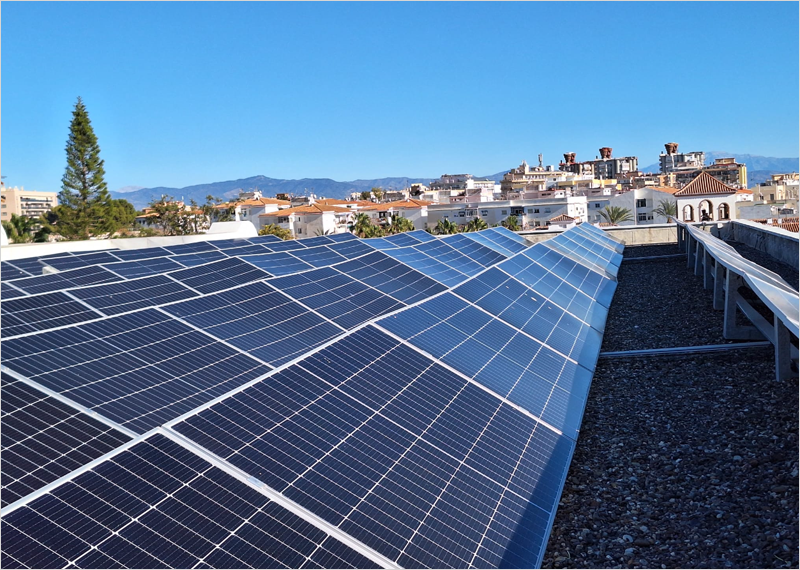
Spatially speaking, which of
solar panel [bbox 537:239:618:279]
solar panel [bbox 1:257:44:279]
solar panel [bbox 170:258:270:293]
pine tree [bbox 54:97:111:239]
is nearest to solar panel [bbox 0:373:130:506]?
solar panel [bbox 170:258:270:293]

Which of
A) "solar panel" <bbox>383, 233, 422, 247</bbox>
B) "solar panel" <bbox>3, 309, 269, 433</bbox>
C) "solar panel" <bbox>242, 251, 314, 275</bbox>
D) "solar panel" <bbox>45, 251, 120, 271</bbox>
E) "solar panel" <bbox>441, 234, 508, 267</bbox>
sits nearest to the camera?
"solar panel" <bbox>3, 309, 269, 433</bbox>

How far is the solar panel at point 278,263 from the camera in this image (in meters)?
16.2

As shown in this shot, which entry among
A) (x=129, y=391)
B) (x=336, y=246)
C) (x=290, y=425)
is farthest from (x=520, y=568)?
(x=336, y=246)

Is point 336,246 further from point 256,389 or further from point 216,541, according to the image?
point 216,541

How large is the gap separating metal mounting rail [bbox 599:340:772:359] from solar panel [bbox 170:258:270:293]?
7636 millimetres

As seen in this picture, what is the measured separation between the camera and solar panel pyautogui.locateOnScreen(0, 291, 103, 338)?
406 inches

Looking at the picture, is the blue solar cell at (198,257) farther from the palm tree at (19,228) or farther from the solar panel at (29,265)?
the palm tree at (19,228)

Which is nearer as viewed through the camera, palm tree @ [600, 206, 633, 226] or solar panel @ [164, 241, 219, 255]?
solar panel @ [164, 241, 219, 255]

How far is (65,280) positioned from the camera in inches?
552

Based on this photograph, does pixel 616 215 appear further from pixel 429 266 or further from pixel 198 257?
pixel 198 257

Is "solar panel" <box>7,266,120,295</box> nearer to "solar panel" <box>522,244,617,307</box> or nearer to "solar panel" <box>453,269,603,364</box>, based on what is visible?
"solar panel" <box>453,269,603,364</box>

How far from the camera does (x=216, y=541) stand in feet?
19.6

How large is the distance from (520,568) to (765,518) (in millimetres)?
3028

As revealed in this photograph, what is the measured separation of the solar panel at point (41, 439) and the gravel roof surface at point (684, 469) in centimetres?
471
